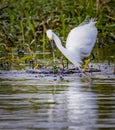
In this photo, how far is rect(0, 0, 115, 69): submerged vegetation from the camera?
18.2 m

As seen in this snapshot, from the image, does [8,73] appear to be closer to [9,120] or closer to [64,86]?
[64,86]

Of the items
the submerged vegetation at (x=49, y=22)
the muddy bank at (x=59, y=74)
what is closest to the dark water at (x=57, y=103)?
the muddy bank at (x=59, y=74)

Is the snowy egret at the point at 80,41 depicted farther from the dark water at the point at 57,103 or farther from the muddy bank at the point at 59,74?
the dark water at the point at 57,103

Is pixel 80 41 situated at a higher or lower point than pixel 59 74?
higher

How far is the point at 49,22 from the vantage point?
65.5ft

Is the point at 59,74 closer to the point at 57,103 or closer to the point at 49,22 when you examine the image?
the point at 57,103

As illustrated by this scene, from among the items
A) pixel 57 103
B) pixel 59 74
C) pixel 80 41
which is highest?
pixel 80 41

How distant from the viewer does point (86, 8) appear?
19.6 metres

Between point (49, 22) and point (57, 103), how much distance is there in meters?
11.1

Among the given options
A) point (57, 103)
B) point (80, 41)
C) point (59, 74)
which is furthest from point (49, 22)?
point (57, 103)

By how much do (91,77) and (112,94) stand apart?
2.58 metres

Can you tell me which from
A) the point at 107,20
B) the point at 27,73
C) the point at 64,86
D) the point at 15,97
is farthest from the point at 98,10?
the point at 15,97

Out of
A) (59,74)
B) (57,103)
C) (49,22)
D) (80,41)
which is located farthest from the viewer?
(49,22)

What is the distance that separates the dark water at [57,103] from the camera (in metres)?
7.39
